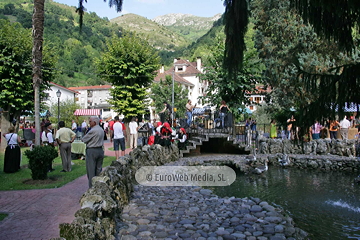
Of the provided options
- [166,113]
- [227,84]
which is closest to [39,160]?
[166,113]

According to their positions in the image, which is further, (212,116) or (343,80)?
(212,116)

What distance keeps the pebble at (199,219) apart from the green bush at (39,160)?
10.8 feet

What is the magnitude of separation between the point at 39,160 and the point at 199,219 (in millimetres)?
5801

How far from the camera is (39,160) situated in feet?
33.6

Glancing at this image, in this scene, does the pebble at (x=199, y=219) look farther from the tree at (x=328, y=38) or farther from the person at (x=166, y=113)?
the person at (x=166, y=113)

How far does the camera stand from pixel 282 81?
24.2 m

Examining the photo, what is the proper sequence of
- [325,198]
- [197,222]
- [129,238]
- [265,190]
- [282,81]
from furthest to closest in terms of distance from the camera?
[282,81], [265,190], [325,198], [197,222], [129,238]

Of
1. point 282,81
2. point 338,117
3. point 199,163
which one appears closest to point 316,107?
point 338,117

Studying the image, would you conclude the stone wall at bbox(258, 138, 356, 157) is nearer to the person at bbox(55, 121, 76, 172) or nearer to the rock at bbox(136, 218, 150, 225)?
the person at bbox(55, 121, 76, 172)

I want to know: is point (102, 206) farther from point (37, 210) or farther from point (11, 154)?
point (11, 154)

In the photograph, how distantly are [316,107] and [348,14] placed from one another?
124 cm

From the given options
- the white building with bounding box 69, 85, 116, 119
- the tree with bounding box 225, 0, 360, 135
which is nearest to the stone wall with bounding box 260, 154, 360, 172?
the tree with bounding box 225, 0, 360, 135

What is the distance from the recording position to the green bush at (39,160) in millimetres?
10188

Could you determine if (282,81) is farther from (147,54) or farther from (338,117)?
(338,117)
